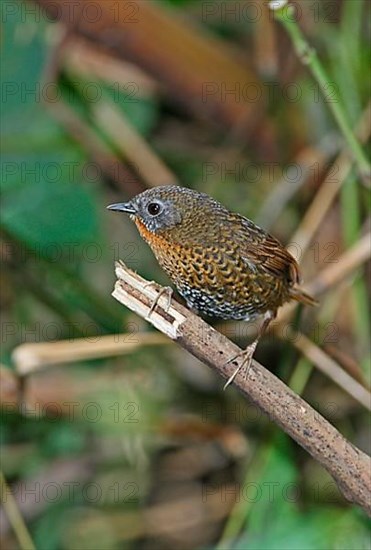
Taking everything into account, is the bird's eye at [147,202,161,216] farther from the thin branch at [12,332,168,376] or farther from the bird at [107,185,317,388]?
the thin branch at [12,332,168,376]

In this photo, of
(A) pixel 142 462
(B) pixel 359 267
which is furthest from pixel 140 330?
(B) pixel 359 267

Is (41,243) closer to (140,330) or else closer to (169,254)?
(140,330)

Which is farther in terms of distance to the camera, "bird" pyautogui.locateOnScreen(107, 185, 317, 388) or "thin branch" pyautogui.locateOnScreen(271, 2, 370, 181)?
"thin branch" pyautogui.locateOnScreen(271, 2, 370, 181)

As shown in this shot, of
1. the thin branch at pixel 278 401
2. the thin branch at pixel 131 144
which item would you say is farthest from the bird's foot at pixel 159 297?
the thin branch at pixel 131 144

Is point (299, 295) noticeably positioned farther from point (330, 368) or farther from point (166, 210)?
point (166, 210)

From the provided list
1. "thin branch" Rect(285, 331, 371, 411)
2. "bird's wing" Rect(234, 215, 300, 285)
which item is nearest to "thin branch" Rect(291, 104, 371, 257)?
"thin branch" Rect(285, 331, 371, 411)

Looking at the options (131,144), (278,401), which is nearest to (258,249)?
(278,401)

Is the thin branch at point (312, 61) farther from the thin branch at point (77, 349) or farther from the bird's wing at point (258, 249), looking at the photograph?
the thin branch at point (77, 349)
